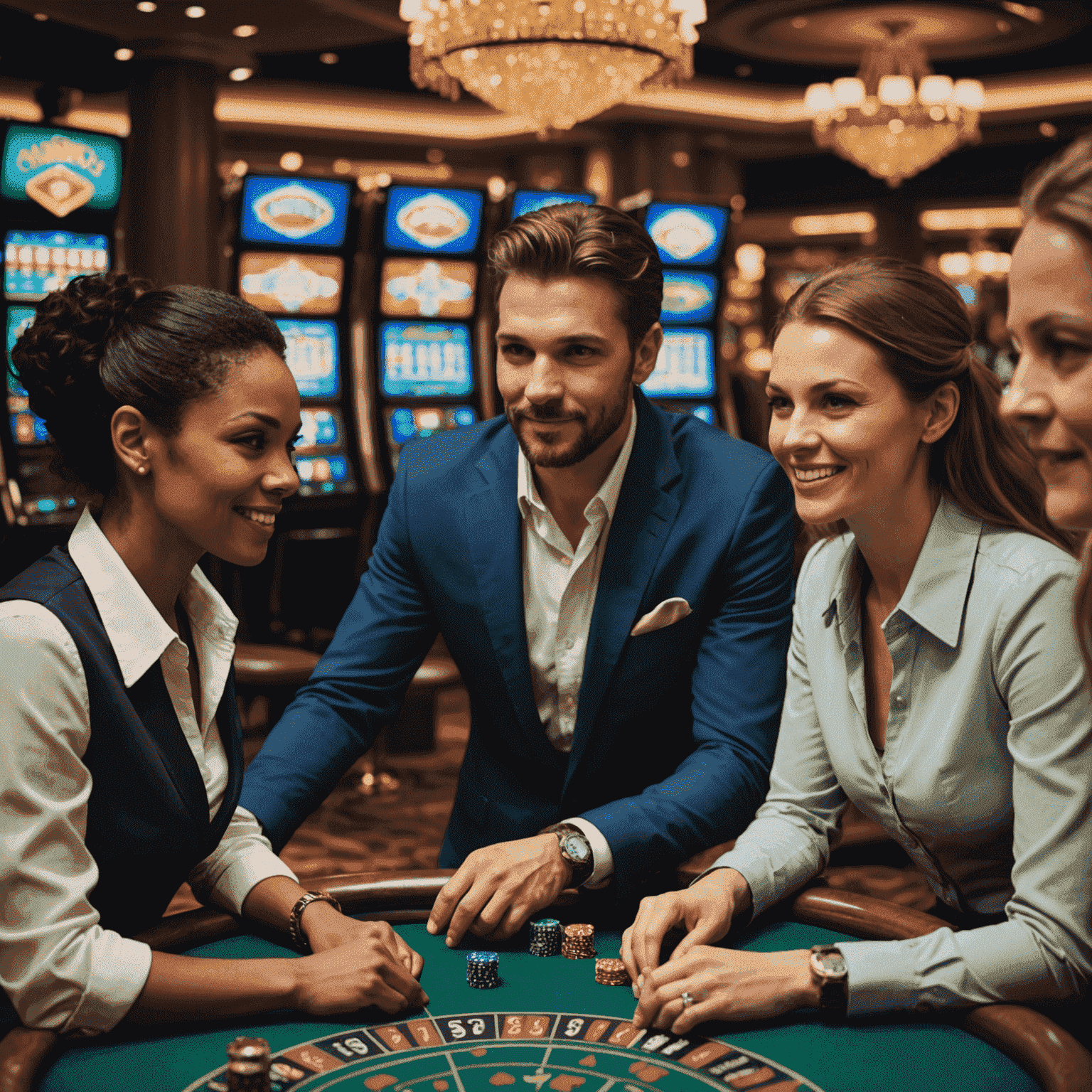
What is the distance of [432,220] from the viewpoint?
6492 millimetres

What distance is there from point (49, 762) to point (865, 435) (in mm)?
1024

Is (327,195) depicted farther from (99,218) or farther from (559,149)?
(559,149)

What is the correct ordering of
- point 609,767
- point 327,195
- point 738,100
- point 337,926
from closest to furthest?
point 337,926 < point 609,767 < point 327,195 < point 738,100

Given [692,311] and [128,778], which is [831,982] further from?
[692,311]

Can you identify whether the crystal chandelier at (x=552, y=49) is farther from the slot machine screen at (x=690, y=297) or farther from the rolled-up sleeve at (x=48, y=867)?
the rolled-up sleeve at (x=48, y=867)

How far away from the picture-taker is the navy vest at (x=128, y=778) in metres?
1.43

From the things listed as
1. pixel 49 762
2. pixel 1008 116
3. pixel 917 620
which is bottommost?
pixel 49 762

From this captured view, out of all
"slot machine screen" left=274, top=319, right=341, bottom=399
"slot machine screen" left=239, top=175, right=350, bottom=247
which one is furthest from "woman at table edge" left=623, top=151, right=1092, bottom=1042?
"slot machine screen" left=274, top=319, right=341, bottom=399

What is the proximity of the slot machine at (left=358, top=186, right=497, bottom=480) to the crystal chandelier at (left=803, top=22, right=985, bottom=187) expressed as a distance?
3.85 meters

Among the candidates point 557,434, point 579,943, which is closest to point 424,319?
point 557,434

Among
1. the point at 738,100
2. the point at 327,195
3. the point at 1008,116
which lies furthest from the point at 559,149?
the point at 327,195

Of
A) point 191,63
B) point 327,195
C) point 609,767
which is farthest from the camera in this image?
point 191,63

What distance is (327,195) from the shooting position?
6.14 m

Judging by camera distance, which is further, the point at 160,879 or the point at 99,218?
the point at 99,218
